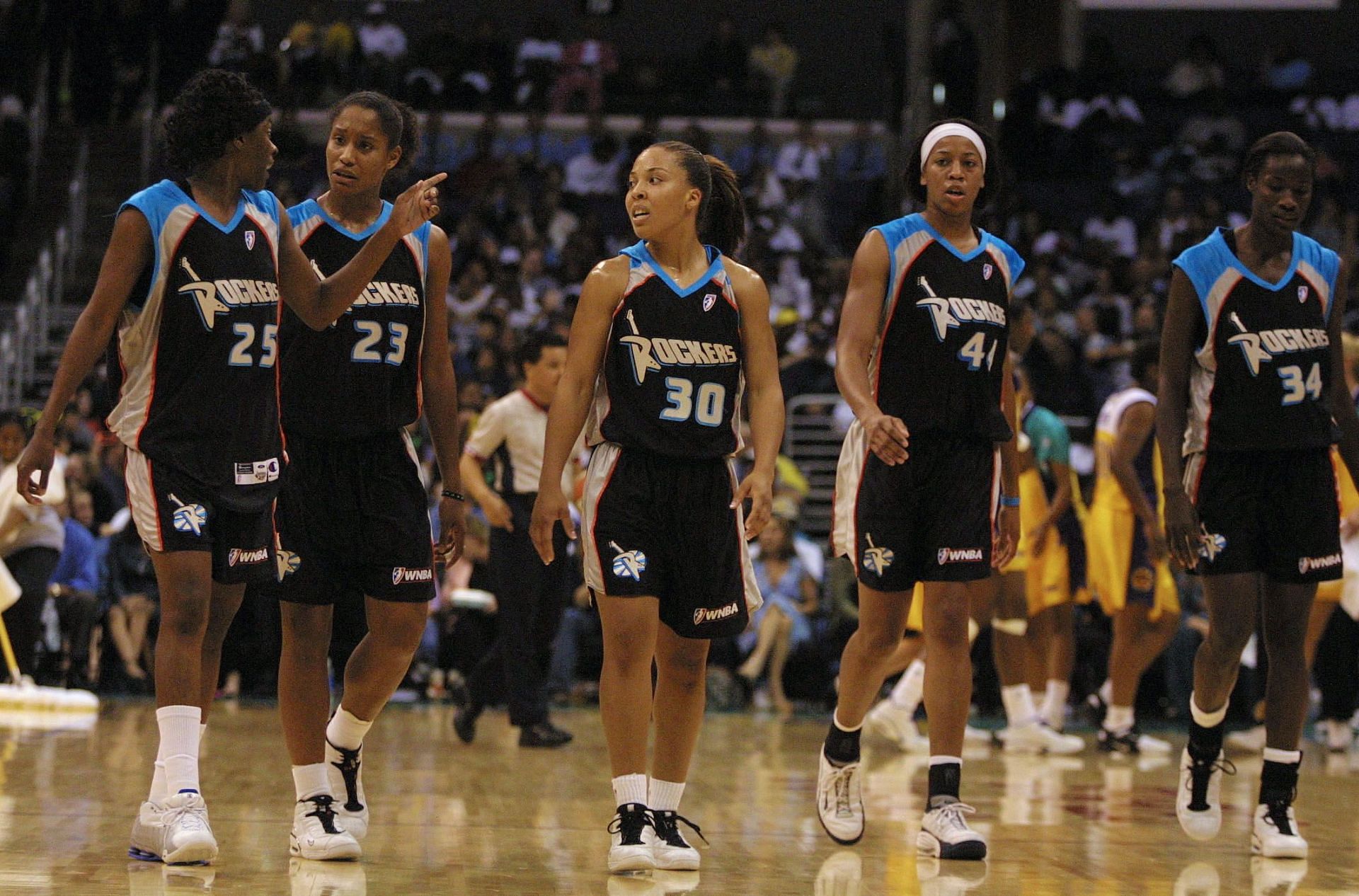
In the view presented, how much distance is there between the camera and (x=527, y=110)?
20094 millimetres

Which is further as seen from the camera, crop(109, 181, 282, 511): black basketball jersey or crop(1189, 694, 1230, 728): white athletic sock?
crop(1189, 694, 1230, 728): white athletic sock

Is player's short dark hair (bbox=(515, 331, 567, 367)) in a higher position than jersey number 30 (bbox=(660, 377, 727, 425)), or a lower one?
higher

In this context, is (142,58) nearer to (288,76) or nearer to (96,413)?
(288,76)

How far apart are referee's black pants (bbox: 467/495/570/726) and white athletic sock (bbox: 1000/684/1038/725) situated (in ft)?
7.97

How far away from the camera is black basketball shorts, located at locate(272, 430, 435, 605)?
16.2 ft

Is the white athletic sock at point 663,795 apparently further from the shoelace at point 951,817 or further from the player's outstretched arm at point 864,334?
the player's outstretched arm at point 864,334

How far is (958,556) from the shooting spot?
5258 millimetres

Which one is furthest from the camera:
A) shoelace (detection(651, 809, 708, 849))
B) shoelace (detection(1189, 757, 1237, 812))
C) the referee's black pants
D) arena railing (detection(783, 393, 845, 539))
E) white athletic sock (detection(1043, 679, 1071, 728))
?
arena railing (detection(783, 393, 845, 539))

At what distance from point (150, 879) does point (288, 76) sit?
16050mm

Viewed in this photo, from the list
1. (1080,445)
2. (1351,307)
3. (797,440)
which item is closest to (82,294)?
(797,440)

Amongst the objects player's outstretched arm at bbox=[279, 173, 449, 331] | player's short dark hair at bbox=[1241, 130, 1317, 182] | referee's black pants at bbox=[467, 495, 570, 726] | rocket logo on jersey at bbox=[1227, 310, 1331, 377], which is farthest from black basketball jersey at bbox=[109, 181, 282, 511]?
referee's black pants at bbox=[467, 495, 570, 726]

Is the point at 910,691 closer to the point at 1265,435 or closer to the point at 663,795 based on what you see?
the point at 1265,435

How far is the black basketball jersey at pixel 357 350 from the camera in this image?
16.3ft

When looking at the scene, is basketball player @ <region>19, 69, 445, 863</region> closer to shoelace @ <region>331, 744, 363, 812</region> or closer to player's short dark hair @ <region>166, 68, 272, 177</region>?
player's short dark hair @ <region>166, 68, 272, 177</region>
